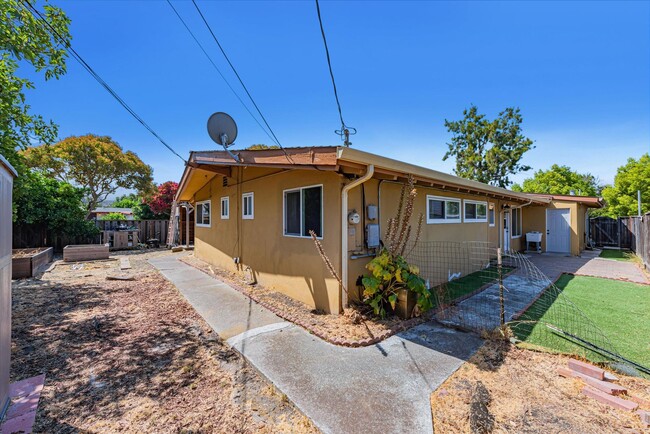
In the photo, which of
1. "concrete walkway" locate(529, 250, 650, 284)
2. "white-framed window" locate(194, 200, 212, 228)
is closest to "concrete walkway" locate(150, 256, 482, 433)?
"concrete walkway" locate(529, 250, 650, 284)

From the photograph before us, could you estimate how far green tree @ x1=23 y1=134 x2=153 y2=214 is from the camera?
15703 mm

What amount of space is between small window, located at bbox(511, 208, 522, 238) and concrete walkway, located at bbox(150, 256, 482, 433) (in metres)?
11.8

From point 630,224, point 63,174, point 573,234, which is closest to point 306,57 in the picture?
point 573,234

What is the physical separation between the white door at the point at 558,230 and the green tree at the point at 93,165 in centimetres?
2436

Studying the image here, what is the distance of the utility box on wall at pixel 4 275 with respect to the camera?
93.5 inches

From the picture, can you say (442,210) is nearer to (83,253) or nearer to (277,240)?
(277,240)

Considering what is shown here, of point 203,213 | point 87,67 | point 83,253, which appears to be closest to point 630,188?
point 203,213

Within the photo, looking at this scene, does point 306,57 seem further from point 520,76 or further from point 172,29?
point 520,76

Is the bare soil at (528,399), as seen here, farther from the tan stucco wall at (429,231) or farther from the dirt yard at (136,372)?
the tan stucco wall at (429,231)

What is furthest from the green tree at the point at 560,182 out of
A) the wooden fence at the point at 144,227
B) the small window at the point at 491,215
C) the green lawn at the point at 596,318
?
the wooden fence at the point at 144,227

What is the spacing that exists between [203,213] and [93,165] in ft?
33.4

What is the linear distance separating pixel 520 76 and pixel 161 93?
11843 millimetres

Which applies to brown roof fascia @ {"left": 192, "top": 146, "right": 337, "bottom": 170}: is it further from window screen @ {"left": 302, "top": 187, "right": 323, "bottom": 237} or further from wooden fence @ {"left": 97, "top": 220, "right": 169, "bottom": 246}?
wooden fence @ {"left": 97, "top": 220, "right": 169, "bottom": 246}

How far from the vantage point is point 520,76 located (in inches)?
396
